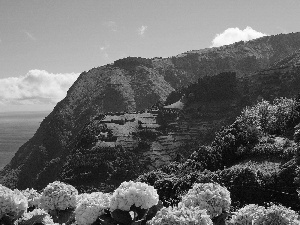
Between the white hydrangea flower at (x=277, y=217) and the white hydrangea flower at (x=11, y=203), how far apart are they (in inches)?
150

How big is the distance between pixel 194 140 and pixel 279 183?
91.1m

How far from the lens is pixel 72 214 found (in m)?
7.53

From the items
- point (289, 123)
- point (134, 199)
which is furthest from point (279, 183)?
point (134, 199)

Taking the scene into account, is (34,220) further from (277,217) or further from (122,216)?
(277,217)

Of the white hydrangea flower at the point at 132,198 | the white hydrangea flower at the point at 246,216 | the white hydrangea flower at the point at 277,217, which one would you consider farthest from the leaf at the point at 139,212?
the white hydrangea flower at the point at 277,217

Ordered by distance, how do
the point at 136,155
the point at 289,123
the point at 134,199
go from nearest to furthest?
the point at 134,199, the point at 289,123, the point at 136,155

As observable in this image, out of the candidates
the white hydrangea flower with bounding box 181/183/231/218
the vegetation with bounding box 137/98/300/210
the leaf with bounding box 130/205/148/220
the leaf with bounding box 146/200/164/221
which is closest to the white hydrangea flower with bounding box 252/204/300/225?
the white hydrangea flower with bounding box 181/183/231/218

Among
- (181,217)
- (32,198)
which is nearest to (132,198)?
(181,217)

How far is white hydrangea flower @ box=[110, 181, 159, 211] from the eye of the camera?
19.8 feet

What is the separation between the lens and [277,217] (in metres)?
5.36

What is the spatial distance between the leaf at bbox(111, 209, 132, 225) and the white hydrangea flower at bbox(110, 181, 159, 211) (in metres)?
0.07

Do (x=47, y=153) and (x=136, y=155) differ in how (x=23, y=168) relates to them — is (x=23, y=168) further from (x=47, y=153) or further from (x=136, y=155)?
(x=136, y=155)

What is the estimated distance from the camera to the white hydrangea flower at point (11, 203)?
6.19 meters

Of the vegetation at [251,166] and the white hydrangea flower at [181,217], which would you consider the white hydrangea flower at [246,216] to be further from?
the vegetation at [251,166]
